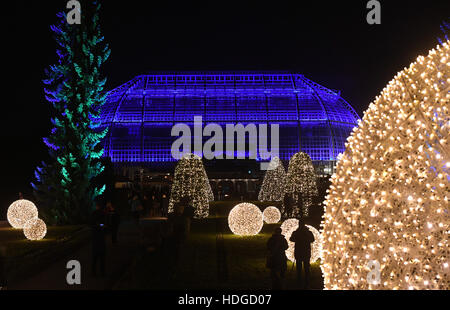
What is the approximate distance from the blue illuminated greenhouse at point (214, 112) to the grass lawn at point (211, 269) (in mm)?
57043

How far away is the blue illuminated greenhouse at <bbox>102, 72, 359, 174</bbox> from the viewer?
74.9m

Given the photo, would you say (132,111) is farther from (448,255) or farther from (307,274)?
(448,255)

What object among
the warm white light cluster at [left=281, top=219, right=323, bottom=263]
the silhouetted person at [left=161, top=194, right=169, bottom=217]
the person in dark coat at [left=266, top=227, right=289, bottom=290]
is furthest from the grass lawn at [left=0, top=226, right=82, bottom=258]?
the person in dark coat at [left=266, top=227, right=289, bottom=290]

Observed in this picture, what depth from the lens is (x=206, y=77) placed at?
82000 mm

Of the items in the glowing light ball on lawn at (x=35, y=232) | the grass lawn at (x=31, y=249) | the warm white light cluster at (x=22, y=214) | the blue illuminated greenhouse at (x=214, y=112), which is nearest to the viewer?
the grass lawn at (x=31, y=249)

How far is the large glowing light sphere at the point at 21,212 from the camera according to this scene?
2331 centimetres

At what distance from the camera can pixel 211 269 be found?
43.8 ft

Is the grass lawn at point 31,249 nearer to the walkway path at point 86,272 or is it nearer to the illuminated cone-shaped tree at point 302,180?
the walkway path at point 86,272

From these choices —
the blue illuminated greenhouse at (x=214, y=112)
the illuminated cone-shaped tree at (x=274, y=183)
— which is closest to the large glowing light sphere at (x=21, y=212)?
the illuminated cone-shaped tree at (x=274, y=183)

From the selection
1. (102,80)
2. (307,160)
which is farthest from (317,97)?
(102,80)

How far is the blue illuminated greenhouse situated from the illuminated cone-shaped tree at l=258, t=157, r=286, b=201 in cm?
2782

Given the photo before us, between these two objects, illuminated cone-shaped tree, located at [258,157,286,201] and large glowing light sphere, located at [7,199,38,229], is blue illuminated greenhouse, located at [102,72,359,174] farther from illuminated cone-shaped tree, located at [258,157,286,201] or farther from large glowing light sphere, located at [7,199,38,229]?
large glowing light sphere, located at [7,199,38,229]

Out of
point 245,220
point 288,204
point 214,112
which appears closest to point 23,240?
point 245,220

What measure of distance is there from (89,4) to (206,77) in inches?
2148
